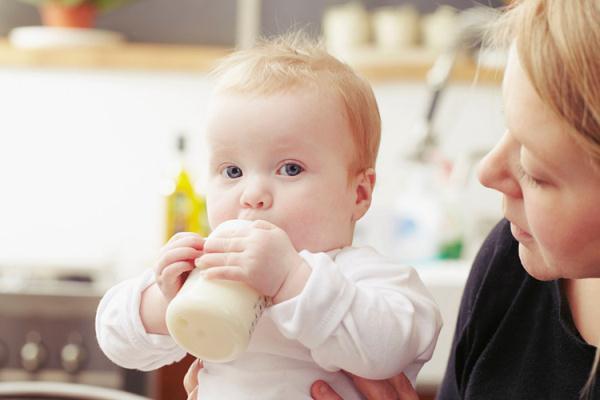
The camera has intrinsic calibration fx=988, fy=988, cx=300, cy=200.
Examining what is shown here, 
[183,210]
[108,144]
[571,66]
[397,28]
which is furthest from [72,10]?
[571,66]

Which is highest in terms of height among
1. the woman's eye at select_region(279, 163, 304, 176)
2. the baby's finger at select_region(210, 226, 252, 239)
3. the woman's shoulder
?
the woman's eye at select_region(279, 163, 304, 176)

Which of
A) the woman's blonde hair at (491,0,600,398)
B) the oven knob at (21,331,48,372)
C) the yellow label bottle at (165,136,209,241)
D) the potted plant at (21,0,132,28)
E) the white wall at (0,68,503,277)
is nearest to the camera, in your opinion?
the woman's blonde hair at (491,0,600,398)

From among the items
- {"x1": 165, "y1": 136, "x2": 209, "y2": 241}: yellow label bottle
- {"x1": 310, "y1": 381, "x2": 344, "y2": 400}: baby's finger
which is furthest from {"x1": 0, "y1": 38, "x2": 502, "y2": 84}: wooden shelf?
{"x1": 310, "y1": 381, "x2": 344, "y2": 400}: baby's finger

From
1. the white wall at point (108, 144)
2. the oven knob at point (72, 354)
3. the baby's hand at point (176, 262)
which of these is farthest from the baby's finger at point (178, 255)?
the white wall at point (108, 144)

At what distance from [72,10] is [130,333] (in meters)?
1.93

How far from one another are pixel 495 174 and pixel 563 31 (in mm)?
154

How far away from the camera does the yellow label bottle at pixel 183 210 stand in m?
2.60

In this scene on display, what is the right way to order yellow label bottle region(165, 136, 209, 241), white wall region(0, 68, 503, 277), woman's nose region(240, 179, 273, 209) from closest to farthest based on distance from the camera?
woman's nose region(240, 179, 273, 209) < yellow label bottle region(165, 136, 209, 241) < white wall region(0, 68, 503, 277)

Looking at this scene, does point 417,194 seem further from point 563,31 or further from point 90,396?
point 563,31

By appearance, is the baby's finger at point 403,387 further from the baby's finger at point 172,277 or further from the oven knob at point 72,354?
the oven knob at point 72,354

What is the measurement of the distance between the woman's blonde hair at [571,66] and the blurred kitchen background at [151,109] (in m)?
1.83

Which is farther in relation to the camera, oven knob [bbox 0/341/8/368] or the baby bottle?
oven knob [bbox 0/341/8/368]

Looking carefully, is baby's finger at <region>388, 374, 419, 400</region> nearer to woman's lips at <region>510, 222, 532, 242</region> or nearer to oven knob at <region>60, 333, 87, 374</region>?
woman's lips at <region>510, 222, 532, 242</region>

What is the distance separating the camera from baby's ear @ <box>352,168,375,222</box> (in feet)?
3.52
